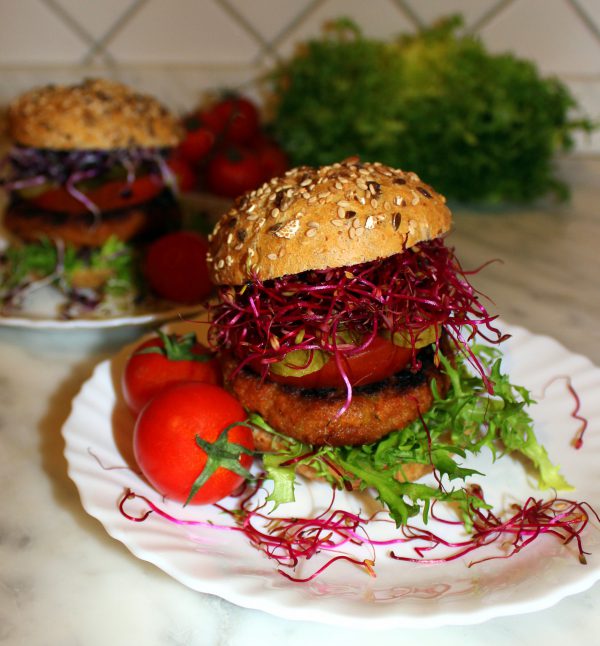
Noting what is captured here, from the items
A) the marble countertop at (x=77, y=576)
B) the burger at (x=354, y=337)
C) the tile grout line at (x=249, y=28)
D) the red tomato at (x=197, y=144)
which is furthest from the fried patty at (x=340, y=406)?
the tile grout line at (x=249, y=28)

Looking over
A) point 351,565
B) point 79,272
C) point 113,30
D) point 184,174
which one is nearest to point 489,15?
point 184,174

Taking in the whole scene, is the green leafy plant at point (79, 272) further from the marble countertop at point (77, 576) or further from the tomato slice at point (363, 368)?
the tomato slice at point (363, 368)

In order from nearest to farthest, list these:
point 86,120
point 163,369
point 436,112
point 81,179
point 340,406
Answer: point 340,406
point 163,369
point 86,120
point 81,179
point 436,112

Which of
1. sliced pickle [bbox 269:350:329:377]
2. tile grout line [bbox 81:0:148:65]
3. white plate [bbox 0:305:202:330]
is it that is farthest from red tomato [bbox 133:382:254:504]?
tile grout line [bbox 81:0:148:65]

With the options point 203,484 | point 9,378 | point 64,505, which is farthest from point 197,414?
point 9,378

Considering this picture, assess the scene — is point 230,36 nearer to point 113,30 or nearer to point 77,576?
point 113,30
